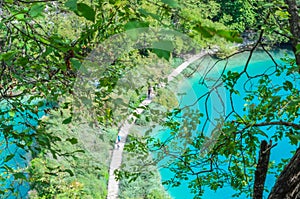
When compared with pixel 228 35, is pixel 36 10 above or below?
above

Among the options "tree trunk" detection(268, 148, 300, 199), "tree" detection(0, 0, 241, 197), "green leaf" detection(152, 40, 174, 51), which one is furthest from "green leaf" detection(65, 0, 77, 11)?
"tree trunk" detection(268, 148, 300, 199)

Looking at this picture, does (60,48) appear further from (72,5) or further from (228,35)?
(228,35)

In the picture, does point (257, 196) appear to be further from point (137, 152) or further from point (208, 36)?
point (208, 36)

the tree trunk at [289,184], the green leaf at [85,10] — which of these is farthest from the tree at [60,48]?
the tree trunk at [289,184]

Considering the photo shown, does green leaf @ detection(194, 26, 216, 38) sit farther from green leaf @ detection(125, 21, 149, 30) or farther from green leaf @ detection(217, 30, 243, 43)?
green leaf @ detection(125, 21, 149, 30)

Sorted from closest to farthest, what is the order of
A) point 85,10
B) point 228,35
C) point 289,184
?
point 228,35
point 85,10
point 289,184

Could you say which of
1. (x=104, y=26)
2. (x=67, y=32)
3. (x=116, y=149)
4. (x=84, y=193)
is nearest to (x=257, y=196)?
(x=116, y=149)

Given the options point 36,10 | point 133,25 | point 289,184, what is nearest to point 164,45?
point 133,25

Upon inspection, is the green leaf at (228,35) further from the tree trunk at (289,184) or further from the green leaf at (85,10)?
the tree trunk at (289,184)
